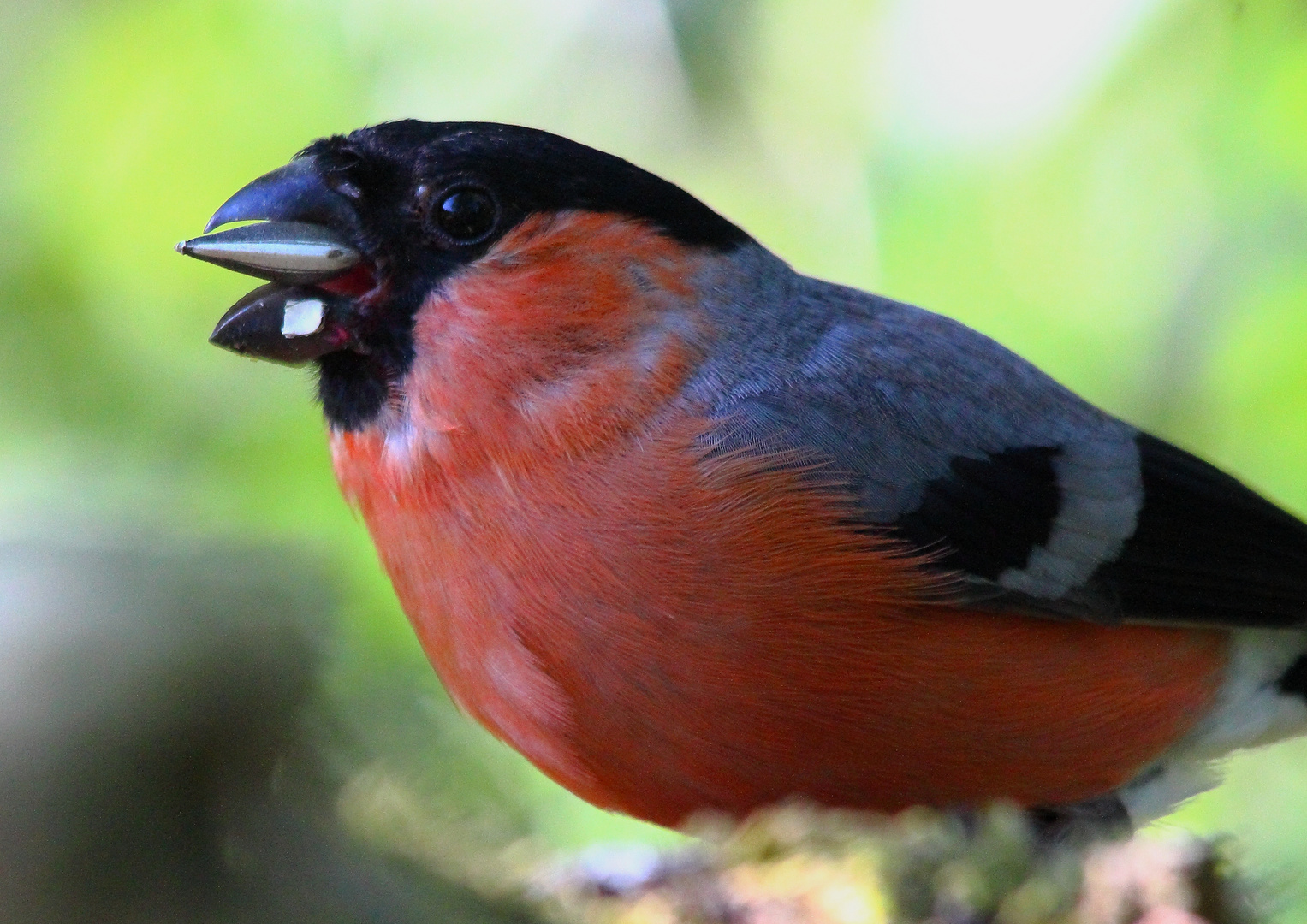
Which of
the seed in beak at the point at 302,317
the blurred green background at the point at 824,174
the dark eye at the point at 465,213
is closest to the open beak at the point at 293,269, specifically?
the seed in beak at the point at 302,317

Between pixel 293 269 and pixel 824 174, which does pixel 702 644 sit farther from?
pixel 824 174

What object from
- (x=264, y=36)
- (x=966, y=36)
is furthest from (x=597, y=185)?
(x=264, y=36)

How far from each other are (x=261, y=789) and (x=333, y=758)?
0.20ft

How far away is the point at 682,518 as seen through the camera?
218cm

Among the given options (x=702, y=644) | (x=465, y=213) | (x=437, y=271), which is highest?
(x=465, y=213)

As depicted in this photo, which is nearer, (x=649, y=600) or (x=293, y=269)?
(x=649, y=600)

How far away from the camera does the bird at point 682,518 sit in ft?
7.04

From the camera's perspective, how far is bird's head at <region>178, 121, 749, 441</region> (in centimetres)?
229

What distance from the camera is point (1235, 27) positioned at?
3676mm

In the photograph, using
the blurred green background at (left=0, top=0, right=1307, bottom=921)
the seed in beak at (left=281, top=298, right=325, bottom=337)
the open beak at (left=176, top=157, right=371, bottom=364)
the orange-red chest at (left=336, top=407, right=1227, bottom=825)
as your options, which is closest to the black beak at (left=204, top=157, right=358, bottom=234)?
the open beak at (left=176, top=157, right=371, bottom=364)

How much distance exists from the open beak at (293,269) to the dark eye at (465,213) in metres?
0.16

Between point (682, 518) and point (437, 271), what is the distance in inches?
26.0

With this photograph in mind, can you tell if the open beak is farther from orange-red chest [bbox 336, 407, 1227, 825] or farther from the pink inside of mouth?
orange-red chest [bbox 336, 407, 1227, 825]

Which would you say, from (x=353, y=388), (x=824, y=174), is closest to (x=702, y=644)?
(x=353, y=388)
